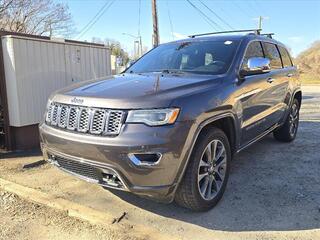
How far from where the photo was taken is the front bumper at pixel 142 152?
3.21 metres

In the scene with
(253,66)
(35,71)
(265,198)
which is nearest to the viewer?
(265,198)

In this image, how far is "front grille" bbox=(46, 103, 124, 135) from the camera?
331cm

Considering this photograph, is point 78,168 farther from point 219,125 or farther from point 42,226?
point 219,125

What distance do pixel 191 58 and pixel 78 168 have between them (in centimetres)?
211

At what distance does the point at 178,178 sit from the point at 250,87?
1809 mm

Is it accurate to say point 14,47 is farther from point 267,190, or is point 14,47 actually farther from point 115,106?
point 267,190

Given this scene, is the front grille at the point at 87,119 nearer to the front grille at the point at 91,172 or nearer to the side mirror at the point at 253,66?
the front grille at the point at 91,172

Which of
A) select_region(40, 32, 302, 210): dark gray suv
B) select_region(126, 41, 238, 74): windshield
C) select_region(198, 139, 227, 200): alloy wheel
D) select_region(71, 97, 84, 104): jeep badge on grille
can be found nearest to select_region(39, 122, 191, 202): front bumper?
select_region(40, 32, 302, 210): dark gray suv

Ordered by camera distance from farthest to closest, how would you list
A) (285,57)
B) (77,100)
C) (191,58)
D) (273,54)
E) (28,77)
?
(285,57), (28,77), (273,54), (191,58), (77,100)

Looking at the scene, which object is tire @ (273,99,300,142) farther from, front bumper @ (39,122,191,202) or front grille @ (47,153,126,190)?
front grille @ (47,153,126,190)

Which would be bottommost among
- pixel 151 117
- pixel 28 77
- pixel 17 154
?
pixel 17 154

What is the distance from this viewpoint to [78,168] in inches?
143

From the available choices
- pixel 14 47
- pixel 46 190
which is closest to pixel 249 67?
pixel 46 190

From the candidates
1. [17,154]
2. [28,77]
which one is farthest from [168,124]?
[28,77]
